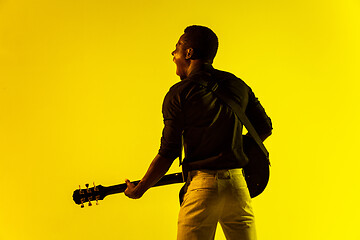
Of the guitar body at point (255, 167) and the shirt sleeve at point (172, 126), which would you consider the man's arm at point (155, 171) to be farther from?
the guitar body at point (255, 167)

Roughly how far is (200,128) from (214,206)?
0.27m

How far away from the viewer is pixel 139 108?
2.60m

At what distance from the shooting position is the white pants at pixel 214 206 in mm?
1427

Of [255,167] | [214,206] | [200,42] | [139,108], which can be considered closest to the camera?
[214,206]

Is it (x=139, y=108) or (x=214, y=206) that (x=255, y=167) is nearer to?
(x=214, y=206)

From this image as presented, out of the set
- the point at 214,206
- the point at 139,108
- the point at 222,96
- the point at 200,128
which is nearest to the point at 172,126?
the point at 200,128

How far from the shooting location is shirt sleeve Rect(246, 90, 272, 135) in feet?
5.44

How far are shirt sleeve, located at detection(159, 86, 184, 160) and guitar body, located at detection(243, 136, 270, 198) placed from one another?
0.99ft

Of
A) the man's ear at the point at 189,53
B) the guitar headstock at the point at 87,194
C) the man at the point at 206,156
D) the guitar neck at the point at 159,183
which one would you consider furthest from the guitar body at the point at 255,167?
the guitar headstock at the point at 87,194

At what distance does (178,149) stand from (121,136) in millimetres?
1109

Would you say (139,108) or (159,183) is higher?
(139,108)

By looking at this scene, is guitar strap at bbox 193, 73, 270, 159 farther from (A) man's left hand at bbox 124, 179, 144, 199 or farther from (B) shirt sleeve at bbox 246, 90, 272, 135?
(A) man's left hand at bbox 124, 179, 144, 199
